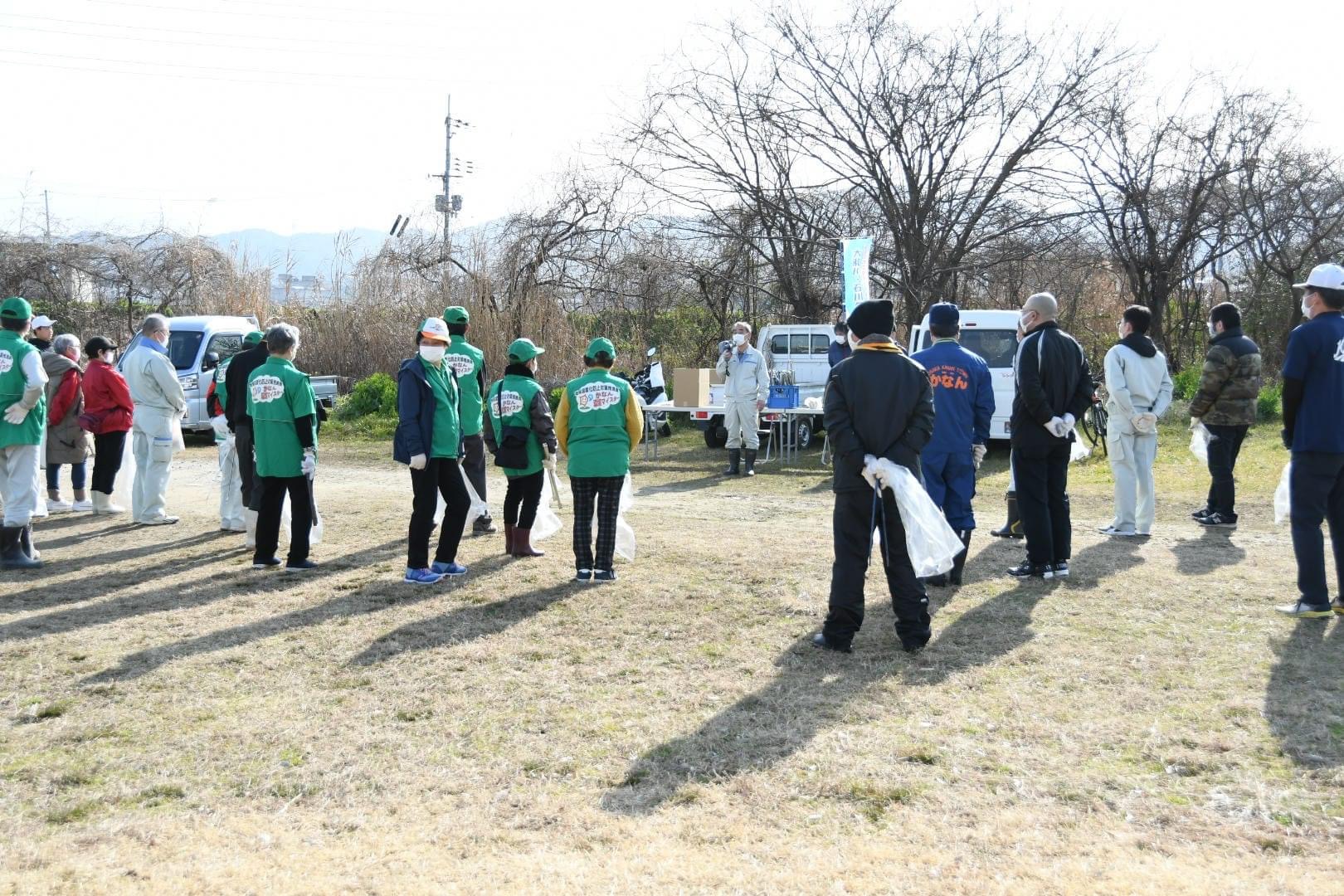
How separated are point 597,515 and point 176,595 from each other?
282 centimetres

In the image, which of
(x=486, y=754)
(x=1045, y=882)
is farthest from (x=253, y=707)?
(x=1045, y=882)

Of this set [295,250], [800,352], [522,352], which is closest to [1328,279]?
[522,352]

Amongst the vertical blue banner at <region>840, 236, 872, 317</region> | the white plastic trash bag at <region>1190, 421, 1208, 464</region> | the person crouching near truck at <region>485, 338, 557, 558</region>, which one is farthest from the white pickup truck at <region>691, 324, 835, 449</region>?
the person crouching near truck at <region>485, 338, 557, 558</region>

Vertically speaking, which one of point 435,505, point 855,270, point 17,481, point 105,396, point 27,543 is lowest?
point 27,543

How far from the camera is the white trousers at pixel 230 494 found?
976 centimetres

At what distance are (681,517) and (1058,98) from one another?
13.4m

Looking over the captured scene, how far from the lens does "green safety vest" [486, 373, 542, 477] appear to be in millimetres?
8258

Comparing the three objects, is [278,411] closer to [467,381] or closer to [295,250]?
[467,381]

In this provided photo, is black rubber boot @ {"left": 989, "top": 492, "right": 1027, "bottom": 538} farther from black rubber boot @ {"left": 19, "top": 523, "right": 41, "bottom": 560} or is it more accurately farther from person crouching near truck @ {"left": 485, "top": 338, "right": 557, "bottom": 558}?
black rubber boot @ {"left": 19, "top": 523, "right": 41, "bottom": 560}

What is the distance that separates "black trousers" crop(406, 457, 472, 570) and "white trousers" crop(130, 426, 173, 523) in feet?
12.3

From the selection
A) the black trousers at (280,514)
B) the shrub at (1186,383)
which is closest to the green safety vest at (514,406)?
the black trousers at (280,514)

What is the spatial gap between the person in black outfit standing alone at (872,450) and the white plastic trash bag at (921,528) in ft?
0.32

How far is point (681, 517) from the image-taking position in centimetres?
1066

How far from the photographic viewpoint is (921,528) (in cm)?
567
